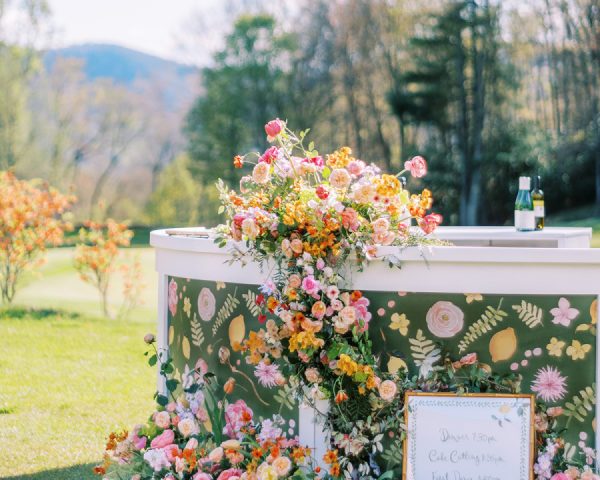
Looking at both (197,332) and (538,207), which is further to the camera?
(538,207)

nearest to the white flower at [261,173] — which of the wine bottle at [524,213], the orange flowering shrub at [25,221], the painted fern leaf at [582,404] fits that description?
the painted fern leaf at [582,404]

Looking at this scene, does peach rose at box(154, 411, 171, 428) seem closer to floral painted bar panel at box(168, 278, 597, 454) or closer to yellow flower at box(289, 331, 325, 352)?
yellow flower at box(289, 331, 325, 352)

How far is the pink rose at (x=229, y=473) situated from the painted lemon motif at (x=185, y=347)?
2.15 ft

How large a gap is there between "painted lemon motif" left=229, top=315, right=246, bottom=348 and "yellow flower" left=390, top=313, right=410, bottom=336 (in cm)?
58

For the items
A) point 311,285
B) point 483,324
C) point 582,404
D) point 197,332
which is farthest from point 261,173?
point 582,404

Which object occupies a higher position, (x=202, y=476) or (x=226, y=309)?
(x=226, y=309)

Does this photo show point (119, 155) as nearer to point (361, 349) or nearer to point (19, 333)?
point (19, 333)

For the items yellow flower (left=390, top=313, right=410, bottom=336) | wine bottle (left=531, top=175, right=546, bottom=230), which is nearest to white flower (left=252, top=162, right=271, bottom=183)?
yellow flower (left=390, top=313, right=410, bottom=336)

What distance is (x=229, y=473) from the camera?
284cm

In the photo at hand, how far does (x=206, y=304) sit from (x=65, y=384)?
3.33 m

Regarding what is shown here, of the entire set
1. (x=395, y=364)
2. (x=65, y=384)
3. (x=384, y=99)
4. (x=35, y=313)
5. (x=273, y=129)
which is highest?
(x=384, y=99)

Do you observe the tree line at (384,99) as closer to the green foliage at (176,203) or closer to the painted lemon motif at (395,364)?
the green foliage at (176,203)

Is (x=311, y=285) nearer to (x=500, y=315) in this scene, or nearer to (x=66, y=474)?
(x=500, y=315)

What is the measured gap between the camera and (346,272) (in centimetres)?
279
